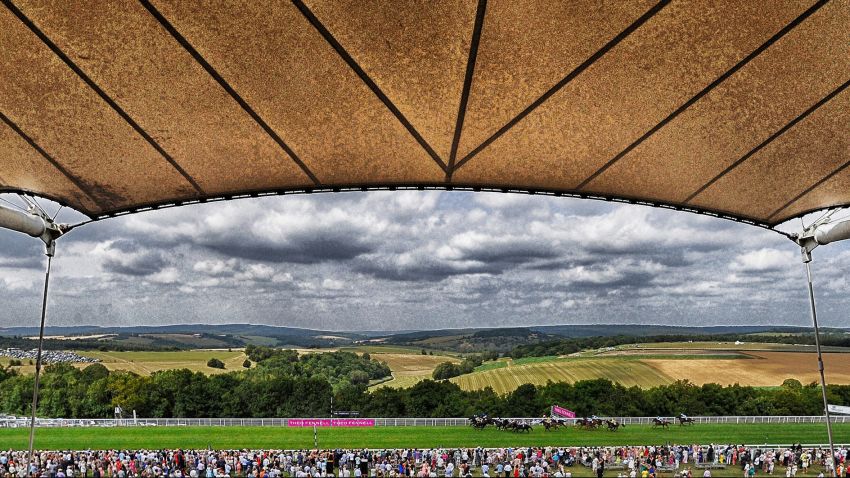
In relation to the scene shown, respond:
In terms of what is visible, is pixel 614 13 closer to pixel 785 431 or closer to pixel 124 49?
pixel 124 49

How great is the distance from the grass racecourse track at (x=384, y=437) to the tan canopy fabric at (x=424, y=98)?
32180 millimetres

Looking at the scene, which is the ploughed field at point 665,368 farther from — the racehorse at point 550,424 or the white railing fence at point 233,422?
the racehorse at point 550,424

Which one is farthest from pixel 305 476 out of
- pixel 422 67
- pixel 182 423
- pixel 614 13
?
pixel 182 423

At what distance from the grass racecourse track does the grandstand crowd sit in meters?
9.50

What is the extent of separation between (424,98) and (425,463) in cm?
2111

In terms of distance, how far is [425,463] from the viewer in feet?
81.9

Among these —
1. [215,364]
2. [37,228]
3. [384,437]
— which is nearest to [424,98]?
[37,228]

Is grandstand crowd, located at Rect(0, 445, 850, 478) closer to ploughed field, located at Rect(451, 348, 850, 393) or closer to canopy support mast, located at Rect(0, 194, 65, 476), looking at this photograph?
canopy support mast, located at Rect(0, 194, 65, 476)

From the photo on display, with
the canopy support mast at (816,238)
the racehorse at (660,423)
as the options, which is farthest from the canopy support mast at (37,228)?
the racehorse at (660,423)

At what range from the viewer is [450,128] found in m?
7.63

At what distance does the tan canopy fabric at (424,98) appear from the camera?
557 centimetres

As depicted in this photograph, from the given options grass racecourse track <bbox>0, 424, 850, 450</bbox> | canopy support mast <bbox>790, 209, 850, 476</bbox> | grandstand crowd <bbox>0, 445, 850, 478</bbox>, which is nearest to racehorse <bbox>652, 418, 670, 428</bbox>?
grass racecourse track <bbox>0, 424, 850, 450</bbox>

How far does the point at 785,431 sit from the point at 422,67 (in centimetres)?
5053

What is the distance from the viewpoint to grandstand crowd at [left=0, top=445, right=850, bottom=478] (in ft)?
77.4
